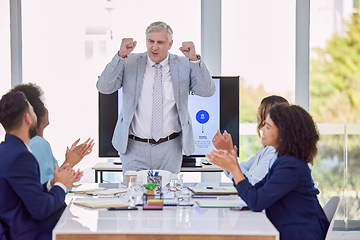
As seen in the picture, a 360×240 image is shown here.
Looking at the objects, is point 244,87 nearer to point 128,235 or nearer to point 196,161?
point 196,161

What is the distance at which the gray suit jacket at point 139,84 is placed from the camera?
3875 mm

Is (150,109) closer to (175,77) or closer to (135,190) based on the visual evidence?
(175,77)

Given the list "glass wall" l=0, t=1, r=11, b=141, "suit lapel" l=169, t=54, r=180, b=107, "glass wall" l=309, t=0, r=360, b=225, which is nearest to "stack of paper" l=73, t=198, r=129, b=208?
"suit lapel" l=169, t=54, r=180, b=107

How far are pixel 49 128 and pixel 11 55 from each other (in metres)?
0.88

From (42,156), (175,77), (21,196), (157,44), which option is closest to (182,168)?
(175,77)

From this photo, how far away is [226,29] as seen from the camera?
5.44 metres

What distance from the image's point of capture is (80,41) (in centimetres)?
537

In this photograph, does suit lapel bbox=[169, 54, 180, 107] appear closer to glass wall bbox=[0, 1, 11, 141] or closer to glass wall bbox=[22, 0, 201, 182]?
glass wall bbox=[22, 0, 201, 182]

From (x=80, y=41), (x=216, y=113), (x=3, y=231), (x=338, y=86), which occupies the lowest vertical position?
(x=3, y=231)

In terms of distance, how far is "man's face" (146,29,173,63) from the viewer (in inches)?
151

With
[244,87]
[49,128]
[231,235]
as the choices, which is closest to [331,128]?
[244,87]

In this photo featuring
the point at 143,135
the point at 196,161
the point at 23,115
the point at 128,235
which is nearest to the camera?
the point at 128,235

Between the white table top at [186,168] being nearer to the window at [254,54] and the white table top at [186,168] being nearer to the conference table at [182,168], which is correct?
the conference table at [182,168]

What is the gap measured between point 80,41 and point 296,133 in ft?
11.0
